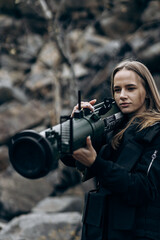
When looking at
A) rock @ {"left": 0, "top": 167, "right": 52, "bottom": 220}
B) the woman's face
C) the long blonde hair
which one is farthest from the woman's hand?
rock @ {"left": 0, "top": 167, "right": 52, "bottom": 220}

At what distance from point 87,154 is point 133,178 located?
336 mm

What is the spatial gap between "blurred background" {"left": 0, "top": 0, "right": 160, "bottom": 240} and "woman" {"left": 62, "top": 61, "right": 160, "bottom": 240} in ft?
1.58

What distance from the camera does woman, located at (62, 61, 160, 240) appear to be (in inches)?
68.1

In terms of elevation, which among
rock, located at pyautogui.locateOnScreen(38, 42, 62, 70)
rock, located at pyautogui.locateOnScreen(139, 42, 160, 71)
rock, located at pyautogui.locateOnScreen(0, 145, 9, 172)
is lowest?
rock, located at pyautogui.locateOnScreen(0, 145, 9, 172)

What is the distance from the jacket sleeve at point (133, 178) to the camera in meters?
1.71

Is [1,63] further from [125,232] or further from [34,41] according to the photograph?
[125,232]

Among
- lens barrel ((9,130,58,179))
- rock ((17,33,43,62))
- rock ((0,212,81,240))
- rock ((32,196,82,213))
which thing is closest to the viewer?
lens barrel ((9,130,58,179))

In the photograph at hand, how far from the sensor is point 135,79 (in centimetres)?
207

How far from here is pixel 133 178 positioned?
68.5 inches

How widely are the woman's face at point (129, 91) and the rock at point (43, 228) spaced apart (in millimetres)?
3201

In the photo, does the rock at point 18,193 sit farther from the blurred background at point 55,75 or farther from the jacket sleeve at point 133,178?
the jacket sleeve at point 133,178

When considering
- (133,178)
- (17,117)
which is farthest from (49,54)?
(133,178)

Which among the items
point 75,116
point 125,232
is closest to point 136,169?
point 125,232

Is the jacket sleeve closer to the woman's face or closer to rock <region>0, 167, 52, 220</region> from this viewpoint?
the woman's face
